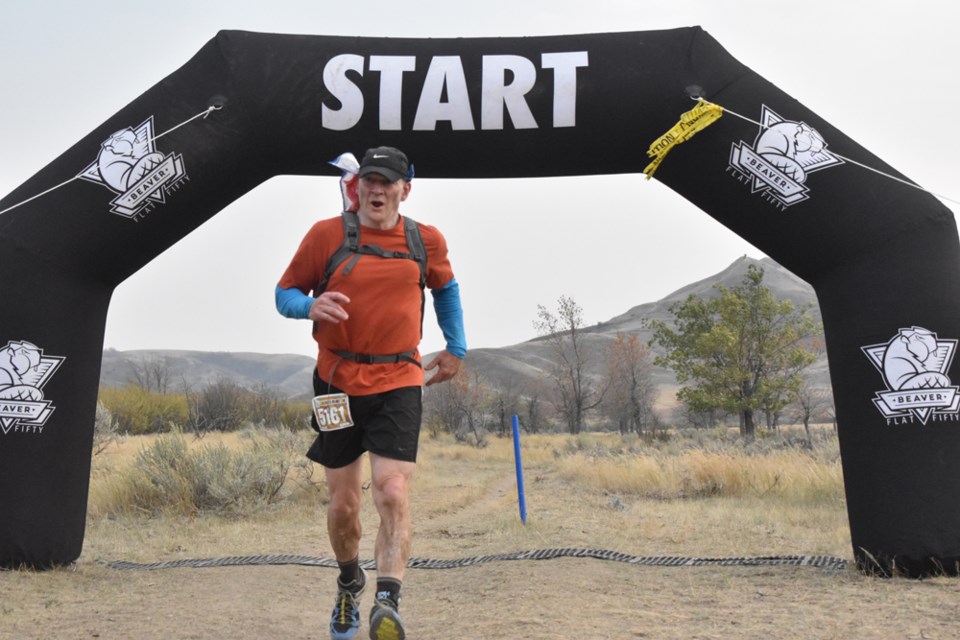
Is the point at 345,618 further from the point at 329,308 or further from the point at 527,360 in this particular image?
the point at 527,360

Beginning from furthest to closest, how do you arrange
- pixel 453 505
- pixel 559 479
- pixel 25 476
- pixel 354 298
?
pixel 559 479 → pixel 453 505 → pixel 25 476 → pixel 354 298

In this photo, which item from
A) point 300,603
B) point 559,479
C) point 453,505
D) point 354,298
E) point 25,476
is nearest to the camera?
point 354,298

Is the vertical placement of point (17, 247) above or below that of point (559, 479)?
above

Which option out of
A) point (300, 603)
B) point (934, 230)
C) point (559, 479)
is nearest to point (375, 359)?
point (300, 603)

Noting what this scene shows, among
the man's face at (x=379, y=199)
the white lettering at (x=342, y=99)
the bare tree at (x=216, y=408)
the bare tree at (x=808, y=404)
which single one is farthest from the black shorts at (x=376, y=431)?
the bare tree at (x=216, y=408)

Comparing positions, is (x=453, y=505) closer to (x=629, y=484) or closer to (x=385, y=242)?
(x=629, y=484)

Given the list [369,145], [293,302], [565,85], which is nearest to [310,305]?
[293,302]

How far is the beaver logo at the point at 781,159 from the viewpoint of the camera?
560 cm

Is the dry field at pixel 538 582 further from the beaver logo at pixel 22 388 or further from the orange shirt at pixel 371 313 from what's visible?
the orange shirt at pixel 371 313

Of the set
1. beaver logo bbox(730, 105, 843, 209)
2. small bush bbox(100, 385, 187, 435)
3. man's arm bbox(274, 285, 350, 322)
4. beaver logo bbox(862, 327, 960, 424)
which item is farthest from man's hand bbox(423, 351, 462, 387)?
small bush bbox(100, 385, 187, 435)

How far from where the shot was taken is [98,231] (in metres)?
5.92

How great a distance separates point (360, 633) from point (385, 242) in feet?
6.37

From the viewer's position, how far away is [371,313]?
4.12 meters

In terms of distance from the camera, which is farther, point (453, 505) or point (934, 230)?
point (453, 505)
